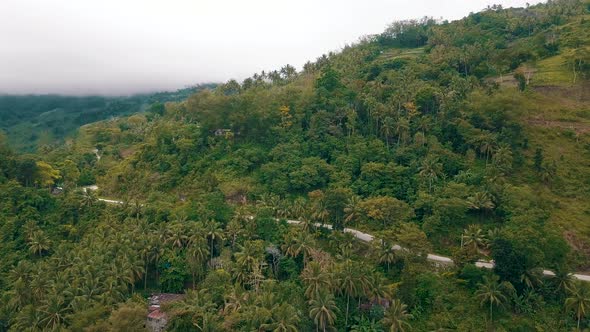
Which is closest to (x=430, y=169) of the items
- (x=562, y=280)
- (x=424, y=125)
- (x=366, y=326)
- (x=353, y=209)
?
(x=424, y=125)

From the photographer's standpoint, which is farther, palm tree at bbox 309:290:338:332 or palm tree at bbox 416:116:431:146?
palm tree at bbox 416:116:431:146

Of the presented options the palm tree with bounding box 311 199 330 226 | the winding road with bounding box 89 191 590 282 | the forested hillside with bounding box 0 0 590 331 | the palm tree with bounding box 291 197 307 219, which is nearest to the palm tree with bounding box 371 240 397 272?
the forested hillside with bounding box 0 0 590 331

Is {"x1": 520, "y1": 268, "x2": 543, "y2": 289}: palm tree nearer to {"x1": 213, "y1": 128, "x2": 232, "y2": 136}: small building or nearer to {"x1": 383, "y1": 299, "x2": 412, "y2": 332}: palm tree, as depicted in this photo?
{"x1": 383, "y1": 299, "x2": 412, "y2": 332}: palm tree

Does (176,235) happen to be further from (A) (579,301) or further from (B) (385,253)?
(A) (579,301)

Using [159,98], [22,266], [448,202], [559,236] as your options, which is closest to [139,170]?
[22,266]

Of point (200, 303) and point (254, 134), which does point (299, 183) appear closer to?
point (254, 134)

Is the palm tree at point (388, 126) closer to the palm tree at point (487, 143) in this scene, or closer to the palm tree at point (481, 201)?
the palm tree at point (487, 143)

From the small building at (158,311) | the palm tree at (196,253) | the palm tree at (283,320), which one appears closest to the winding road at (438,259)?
the palm tree at (196,253)

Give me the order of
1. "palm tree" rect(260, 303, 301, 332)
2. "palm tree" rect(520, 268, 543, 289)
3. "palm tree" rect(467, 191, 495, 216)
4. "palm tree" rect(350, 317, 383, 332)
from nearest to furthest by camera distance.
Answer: "palm tree" rect(260, 303, 301, 332) < "palm tree" rect(350, 317, 383, 332) < "palm tree" rect(520, 268, 543, 289) < "palm tree" rect(467, 191, 495, 216)
